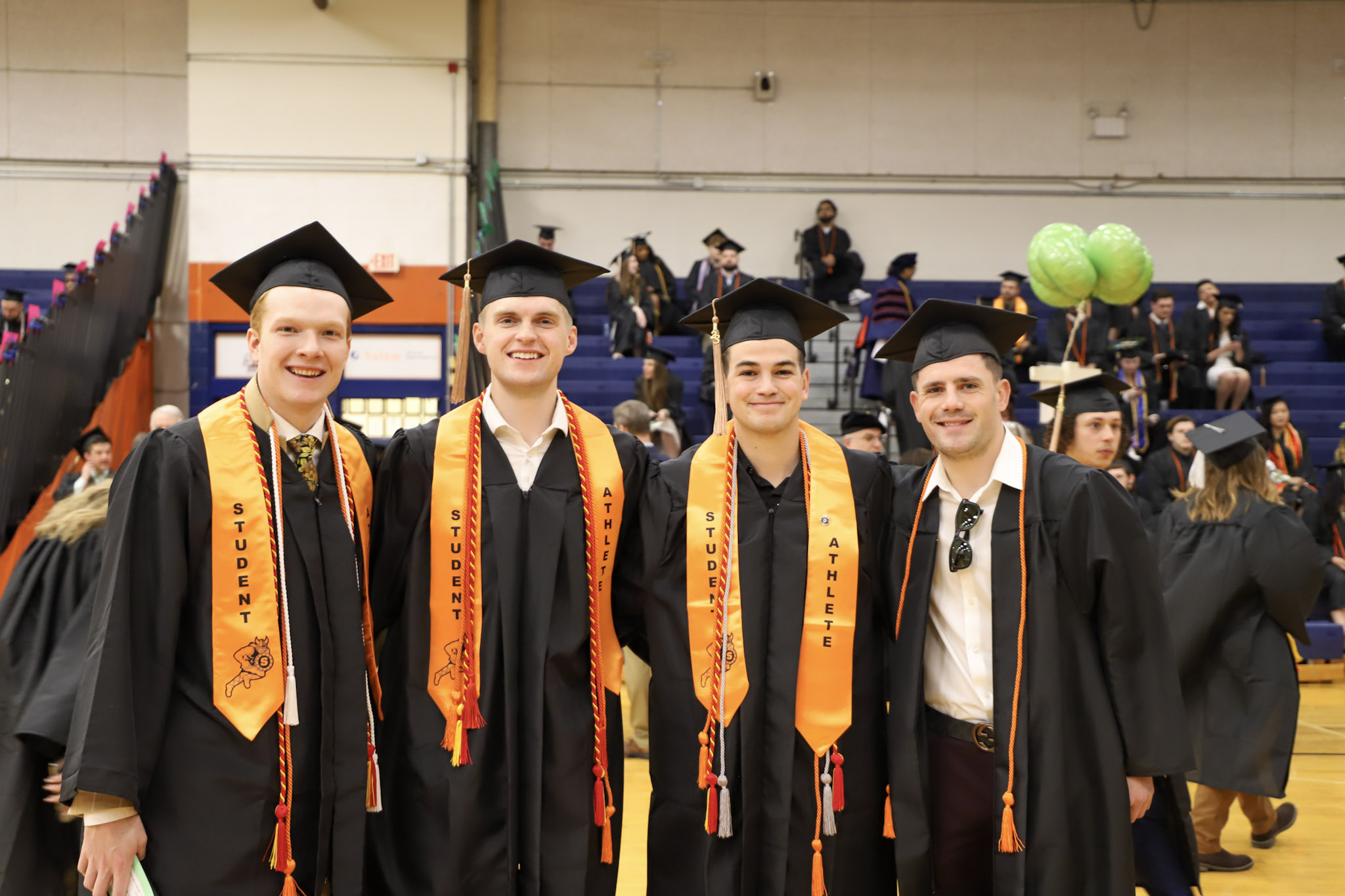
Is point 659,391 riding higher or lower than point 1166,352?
lower

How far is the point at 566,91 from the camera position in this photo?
1339cm

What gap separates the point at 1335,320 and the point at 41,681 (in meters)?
13.5

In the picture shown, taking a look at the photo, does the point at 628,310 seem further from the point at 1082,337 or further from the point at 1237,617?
the point at 1237,617

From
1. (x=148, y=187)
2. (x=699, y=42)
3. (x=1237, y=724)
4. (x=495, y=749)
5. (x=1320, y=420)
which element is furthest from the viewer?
(x=699, y=42)

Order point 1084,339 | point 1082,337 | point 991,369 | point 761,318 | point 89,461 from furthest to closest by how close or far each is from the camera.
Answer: point 1082,337 < point 1084,339 < point 89,461 < point 761,318 < point 991,369

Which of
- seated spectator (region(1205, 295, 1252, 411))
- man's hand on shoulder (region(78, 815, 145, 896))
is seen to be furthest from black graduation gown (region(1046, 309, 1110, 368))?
man's hand on shoulder (region(78, 815, 145, 896))

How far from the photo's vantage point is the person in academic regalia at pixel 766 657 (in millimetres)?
2559

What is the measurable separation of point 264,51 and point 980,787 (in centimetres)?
1196

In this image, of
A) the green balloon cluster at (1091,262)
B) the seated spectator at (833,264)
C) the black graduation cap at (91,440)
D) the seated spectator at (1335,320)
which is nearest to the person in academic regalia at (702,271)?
the seated spectator at (833,264)

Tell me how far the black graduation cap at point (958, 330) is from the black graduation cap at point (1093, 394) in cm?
103

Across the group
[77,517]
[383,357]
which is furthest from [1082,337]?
[77,517]

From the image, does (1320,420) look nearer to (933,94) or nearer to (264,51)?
(933,94)

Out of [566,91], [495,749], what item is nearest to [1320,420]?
[566,91]

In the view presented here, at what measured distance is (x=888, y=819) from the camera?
2.64 meters
